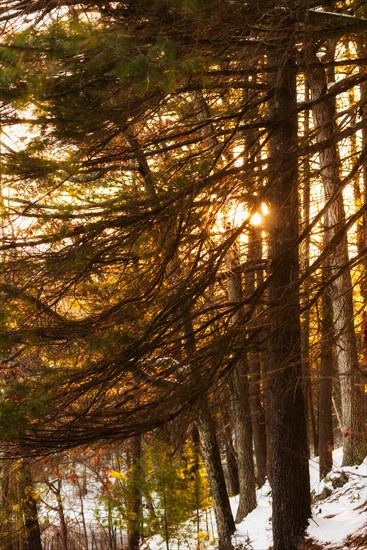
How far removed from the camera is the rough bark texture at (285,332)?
6.86 meters

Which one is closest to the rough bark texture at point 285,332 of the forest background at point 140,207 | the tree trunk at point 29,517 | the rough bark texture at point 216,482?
the forest background at point 140,207

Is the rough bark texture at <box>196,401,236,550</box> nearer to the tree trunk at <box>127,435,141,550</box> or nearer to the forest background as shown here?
the tree trunk at <box>127,435,141,550</box>

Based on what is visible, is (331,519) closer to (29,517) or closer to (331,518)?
(331,518)

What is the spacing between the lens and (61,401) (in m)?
6.46

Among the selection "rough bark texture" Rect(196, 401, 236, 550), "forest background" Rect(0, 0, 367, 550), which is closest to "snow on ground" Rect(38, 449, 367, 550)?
"rough bark texture" Rect(196, 401, 236, 550)

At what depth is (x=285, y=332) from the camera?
25.6 feet

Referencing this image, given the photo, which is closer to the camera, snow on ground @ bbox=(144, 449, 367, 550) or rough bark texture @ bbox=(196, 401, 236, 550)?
snow on ground @ bbox=(144, 449, 367, 550)

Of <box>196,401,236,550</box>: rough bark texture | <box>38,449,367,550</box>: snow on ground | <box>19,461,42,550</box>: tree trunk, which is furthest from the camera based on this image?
<box>19,461,42,550</box>: tree trunk

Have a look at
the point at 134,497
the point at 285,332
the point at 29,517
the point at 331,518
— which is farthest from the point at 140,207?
the point at 29,517

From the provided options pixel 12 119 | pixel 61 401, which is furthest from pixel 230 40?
pixel 61 401

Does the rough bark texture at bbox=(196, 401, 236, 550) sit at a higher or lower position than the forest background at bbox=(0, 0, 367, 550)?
lower

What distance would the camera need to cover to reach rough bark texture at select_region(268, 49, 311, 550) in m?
6.86

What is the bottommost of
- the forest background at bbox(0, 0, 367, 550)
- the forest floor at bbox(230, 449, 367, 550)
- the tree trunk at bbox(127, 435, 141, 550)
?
the forest floor at bbox(230, 449, 367, 550)

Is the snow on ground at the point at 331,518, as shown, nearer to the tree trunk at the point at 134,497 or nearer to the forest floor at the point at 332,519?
the forest floor at the point at 332,519
